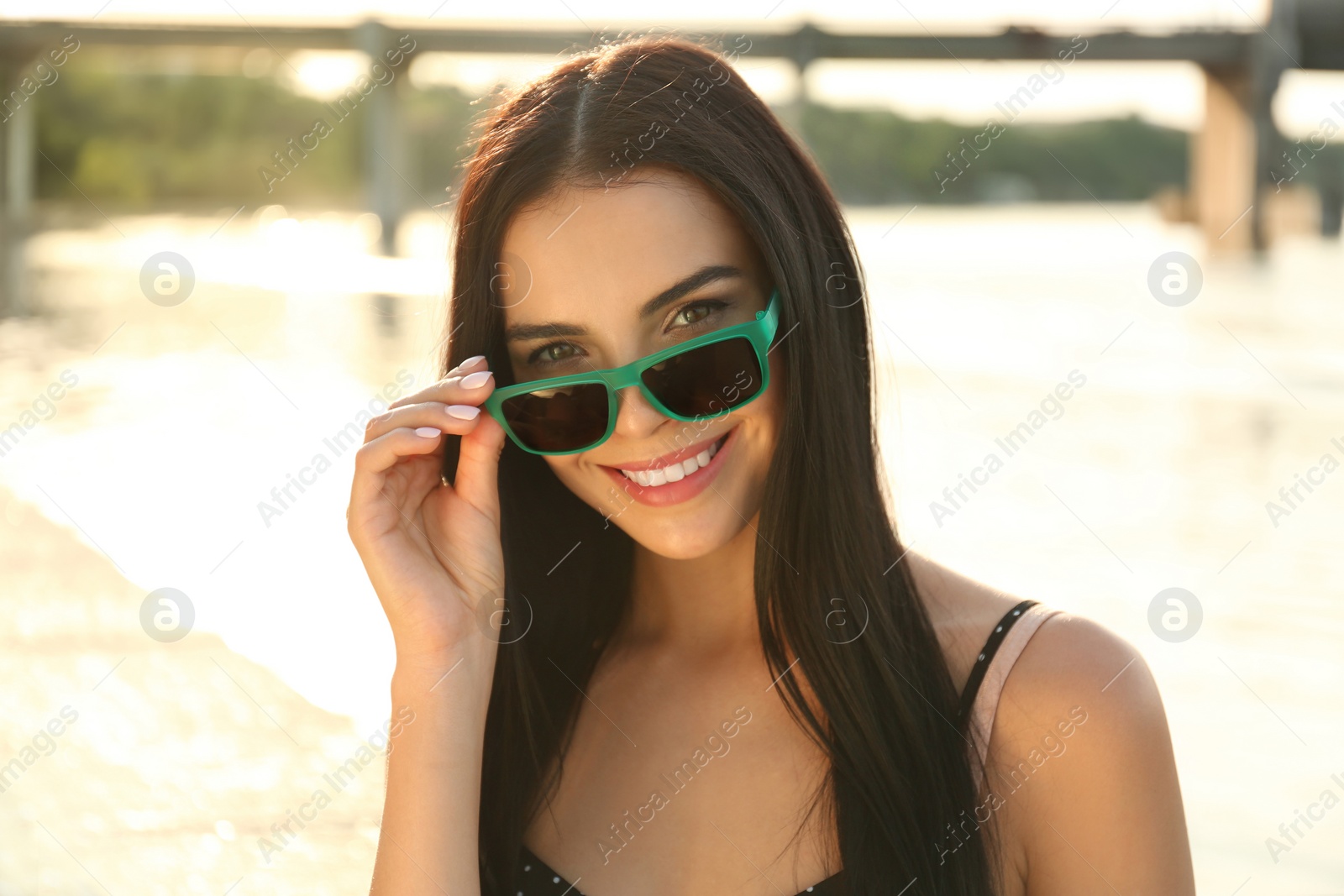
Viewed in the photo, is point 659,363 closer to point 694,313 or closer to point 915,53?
point 694,313

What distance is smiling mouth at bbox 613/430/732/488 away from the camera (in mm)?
2207

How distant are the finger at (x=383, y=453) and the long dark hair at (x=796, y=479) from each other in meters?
0.20

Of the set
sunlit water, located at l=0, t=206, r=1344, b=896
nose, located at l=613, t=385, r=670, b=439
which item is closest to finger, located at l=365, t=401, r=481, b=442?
nose, located at l=613, t=385, r=670, b=439

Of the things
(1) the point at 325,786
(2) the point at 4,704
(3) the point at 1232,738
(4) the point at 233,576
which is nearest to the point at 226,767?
(1) the point at 325,786

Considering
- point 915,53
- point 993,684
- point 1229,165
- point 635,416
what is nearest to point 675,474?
point 635,416

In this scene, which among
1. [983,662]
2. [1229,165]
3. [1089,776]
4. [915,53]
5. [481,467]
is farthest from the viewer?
[1229,165]

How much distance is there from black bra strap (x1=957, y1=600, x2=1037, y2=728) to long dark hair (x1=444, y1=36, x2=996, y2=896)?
0.07ft

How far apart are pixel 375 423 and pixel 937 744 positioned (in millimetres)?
1042

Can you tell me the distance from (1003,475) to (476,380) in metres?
6.88

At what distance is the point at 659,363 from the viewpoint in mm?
2059

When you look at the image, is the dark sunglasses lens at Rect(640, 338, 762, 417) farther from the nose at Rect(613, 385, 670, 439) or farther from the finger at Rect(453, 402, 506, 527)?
the finger at Rect(453, 402, 506, 527)

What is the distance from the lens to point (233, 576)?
616 centimetres

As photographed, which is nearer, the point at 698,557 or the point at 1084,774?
the point at 1084,774

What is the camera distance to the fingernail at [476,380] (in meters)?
2.15
